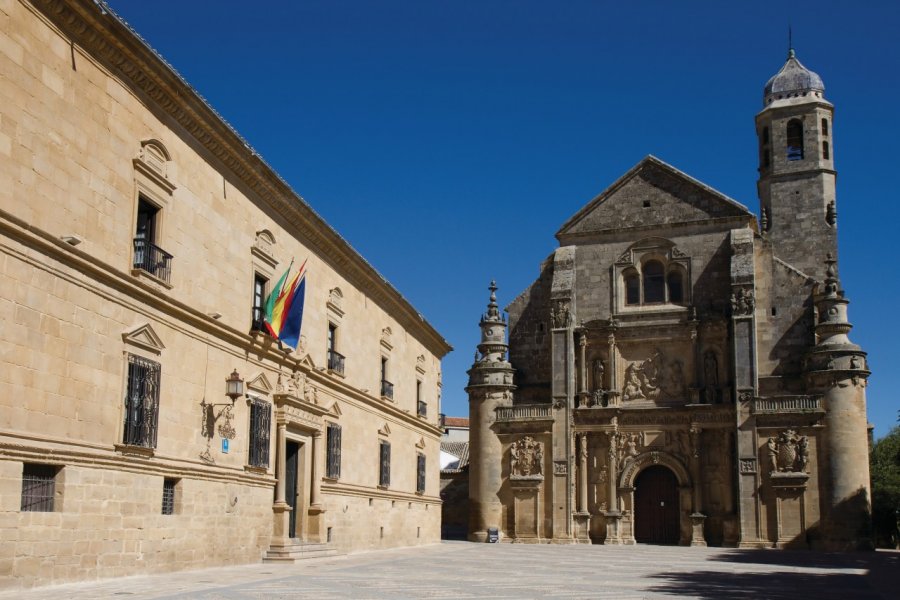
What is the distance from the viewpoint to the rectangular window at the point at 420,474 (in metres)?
32.6

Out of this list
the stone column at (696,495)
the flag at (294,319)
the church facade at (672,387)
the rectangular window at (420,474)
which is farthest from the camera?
the stone column at (696,495)

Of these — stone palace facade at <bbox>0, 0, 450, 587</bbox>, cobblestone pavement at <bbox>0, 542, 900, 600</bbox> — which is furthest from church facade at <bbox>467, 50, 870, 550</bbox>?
stone palace facade at <bbox>0, 0, 450, 587</bbox>

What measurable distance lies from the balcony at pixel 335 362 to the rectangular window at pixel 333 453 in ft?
4.48

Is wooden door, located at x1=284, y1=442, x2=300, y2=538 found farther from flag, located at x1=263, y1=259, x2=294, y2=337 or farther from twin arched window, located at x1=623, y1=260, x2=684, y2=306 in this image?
twin arched window, located at x1=623, y1=260, x2=684, y2=306

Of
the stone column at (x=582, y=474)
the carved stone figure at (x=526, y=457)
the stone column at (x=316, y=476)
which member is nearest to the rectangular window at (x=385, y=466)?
the stone column at (x=316, y=476)

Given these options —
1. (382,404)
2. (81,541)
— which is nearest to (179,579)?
(81,541)

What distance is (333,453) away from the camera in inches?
930

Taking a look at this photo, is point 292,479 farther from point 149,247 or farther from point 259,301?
point 149,247

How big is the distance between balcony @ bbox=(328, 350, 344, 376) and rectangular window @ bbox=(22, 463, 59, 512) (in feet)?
37.4

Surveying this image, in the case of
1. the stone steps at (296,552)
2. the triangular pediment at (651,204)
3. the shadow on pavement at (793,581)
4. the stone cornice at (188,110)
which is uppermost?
the triangular pediment at (651,204)

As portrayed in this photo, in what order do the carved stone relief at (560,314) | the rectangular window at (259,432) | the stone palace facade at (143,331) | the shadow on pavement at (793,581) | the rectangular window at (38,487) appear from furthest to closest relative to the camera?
the carved stone relief at (560,314) → the rectangular window at (259,432) → the shadow on pavement at (793,581) → the stone palace facade at (143,331) → the rectangular window at (38,487)

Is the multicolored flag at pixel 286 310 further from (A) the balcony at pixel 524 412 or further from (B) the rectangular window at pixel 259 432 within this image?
(A) the balcony at pixel 524 412

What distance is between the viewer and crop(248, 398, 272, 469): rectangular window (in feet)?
62.6

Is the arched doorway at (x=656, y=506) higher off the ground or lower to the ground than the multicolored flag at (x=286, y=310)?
lower
